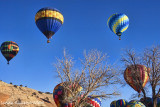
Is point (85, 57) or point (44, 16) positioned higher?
point (44, 16)

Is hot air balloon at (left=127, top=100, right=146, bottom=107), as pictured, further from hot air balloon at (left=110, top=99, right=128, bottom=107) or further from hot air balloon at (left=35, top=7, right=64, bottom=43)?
hot air balloon at (left=35, top=7, right=64, bottom=43)

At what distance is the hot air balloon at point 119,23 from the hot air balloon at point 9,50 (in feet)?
74.9

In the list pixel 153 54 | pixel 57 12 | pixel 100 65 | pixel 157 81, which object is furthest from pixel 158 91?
pixel 57 12

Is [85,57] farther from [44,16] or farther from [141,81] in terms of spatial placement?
[44,16]

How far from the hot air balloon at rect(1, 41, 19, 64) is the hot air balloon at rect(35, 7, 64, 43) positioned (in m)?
18.1

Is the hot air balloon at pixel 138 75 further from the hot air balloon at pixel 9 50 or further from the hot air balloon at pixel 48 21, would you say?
the hot air balloon at pixel 9 50

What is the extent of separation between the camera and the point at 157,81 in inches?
762

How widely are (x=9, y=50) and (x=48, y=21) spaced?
65.5 ft

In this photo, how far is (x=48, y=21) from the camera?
28.3m

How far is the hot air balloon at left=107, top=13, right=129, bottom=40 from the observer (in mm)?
33272

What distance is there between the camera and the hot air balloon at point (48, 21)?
2838 cm

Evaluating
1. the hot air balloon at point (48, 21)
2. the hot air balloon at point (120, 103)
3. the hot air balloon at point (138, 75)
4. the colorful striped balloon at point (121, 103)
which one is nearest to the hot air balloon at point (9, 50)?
the hot air balloon at point (48, 21)

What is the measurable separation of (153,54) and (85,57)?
23.4 ft

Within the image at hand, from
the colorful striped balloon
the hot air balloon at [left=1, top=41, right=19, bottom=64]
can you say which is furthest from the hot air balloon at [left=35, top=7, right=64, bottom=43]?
the hot air balloon at [left=1, top=41, right=19, bottom=64]
